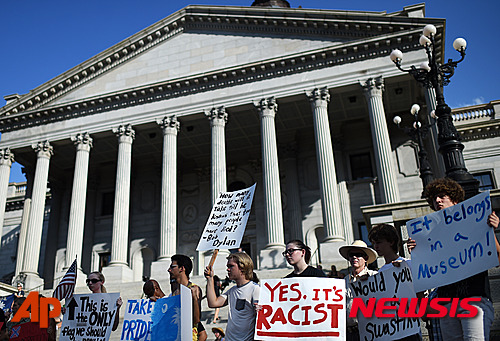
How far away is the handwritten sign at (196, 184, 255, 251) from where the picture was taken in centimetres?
772

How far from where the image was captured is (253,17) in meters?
28.1

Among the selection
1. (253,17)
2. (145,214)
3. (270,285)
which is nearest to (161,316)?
(270,285)

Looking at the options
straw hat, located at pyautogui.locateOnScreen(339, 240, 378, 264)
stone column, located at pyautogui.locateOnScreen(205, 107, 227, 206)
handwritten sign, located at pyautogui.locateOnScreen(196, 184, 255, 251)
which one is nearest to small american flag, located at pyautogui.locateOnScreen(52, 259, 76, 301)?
handwritten sign, located at pyautogui.locateOnScreen(196, 184, 255, 251)

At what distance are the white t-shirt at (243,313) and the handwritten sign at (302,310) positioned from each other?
0.31 m

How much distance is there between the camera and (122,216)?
87.4ft

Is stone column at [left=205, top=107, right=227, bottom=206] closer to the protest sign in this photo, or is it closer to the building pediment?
the building pediment

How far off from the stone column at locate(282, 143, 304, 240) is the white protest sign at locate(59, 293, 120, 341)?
23.3 metres

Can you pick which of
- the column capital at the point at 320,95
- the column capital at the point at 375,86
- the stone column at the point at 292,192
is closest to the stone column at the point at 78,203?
the stone column at the point at 292,192

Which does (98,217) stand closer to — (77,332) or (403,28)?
(403,28)

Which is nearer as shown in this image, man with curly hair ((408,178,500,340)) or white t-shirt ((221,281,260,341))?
man with curly hair ((408,178,500,340))

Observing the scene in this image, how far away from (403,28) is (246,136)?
40.5 feet

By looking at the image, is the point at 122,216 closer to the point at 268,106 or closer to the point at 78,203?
the point at 78,203

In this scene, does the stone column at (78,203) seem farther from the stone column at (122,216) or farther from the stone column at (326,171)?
the stone column at (326,171)

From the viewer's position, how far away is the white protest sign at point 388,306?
520 centimetres
